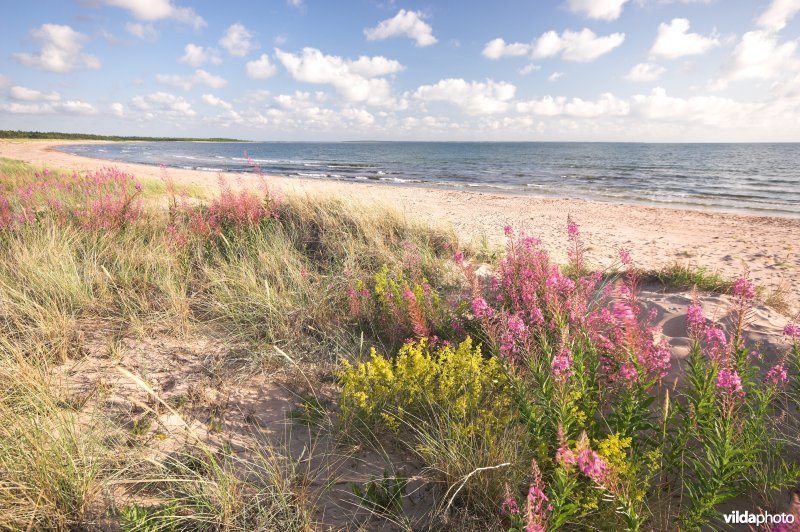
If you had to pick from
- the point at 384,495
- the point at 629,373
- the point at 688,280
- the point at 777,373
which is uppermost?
the point at 629,373

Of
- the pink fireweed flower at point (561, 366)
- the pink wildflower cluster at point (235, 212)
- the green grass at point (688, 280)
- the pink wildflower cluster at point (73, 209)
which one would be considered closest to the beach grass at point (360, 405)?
the pink fireweed flower at point (561, 366)

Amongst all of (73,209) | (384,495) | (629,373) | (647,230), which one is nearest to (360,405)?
(384,495)

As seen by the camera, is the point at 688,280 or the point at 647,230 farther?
the point at 647,230

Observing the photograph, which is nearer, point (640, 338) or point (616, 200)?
point (640, 338)

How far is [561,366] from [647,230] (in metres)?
11.6

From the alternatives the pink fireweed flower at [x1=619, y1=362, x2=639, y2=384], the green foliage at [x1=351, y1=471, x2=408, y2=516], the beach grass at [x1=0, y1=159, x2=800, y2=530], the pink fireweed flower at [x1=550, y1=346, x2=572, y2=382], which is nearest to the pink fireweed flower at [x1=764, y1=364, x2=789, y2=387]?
the beach grass at [x1=0, y1=159, x2=800, y2=530]

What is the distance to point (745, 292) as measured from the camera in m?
2.04

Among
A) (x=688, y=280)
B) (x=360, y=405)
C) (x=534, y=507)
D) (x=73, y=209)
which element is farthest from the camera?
(x=73, y=209)

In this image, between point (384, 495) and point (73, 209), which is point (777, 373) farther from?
point (73, 209)

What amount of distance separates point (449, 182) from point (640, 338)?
25.6m

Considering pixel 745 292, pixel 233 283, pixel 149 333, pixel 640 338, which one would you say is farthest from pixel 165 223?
pixel 745 292

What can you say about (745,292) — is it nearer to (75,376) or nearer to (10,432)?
(10,432)

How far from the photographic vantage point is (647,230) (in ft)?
37.0

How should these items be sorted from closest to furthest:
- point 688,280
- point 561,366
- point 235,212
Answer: point 561,366 < point 688,280 < point 235,212
